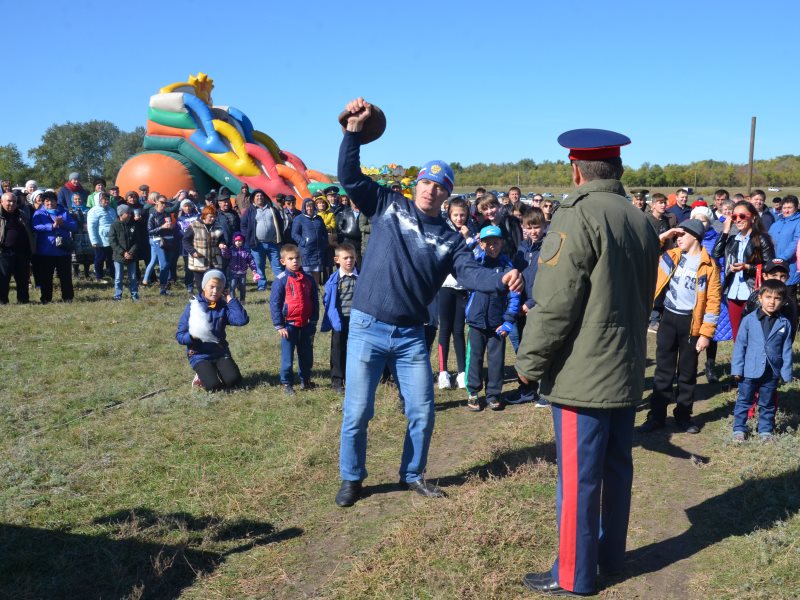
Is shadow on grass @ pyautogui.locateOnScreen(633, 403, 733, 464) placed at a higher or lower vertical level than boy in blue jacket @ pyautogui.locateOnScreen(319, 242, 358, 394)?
lower

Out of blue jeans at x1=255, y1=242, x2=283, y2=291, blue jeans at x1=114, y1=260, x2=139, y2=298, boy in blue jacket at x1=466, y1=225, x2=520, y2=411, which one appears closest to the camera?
boy in blue jacket at x1=466, y1=225, x2=520, y2=411

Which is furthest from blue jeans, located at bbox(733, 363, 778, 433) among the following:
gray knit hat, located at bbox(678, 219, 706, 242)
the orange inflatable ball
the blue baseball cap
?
the orange inflatable ball

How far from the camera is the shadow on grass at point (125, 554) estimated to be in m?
3.78

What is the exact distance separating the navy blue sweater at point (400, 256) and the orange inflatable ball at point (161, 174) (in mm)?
18309

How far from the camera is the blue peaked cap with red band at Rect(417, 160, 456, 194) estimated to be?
14.7 ft

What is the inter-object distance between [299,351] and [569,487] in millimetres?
4602

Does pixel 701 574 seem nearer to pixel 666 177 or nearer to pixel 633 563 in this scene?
pixel 633 563

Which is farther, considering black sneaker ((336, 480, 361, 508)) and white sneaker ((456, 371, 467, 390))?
white sneaker ((456, 371, 467, 390))

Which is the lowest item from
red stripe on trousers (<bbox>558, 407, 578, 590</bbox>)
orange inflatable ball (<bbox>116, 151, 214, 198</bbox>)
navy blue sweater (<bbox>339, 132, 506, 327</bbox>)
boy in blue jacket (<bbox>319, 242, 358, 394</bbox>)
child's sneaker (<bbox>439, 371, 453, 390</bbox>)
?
child's sneaker (<bbox>439, 371, 453, 390</bbox>)

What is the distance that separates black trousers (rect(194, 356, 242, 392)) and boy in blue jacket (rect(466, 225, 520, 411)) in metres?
2.49

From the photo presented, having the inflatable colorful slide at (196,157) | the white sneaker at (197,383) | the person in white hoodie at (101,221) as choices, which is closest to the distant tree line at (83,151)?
the inflatable colorful slide at (196,157)

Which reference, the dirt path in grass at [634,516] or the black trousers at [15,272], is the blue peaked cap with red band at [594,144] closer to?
the dirt path in grass at [634,516]

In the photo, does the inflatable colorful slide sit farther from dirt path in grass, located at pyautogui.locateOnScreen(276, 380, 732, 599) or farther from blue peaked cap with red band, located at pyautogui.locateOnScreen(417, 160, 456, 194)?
blue peaked cap with red band, located at pyautogui.locateOnScreen(417, 160, 456, 194)

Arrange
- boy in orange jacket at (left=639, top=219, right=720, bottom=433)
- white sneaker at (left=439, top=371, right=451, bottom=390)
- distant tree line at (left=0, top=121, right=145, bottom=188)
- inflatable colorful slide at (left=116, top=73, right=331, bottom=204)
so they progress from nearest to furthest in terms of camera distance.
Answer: boy in orange jacket at (left=639, top=219, right=720, bottom=433) < white sneaker at (left=439, top=371, right=451, bottom=390) < inflatable colorful slide at (left=116, top=73, right=331, bottom=204) < distant tree line at (left=0, top=121, right=145, bottom=188)
